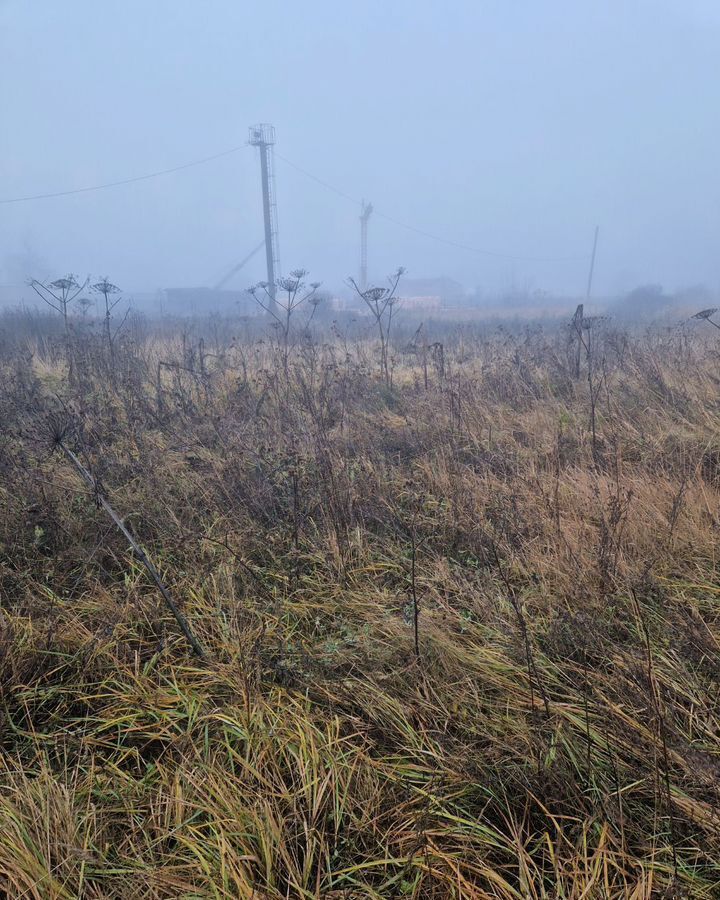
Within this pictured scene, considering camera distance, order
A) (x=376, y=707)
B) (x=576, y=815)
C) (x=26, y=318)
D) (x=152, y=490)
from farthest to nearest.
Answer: (x=26, y=318)
(x=152, y=490)
(x=376, y=707)
(x=576, y=815)

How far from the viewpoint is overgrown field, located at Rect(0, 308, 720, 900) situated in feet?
4.37

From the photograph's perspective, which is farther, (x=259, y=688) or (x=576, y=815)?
(x=259, y=688)

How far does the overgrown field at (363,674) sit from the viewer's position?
1333 mm

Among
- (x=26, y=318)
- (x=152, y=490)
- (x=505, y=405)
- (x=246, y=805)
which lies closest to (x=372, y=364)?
(x=505, y=405)

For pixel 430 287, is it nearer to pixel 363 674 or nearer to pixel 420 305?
pixel 420 305

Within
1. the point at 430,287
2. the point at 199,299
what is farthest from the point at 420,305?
the point at 430,287

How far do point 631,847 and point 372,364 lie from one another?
768 centimetres

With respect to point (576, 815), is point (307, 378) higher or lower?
higher

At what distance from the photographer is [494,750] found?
160cm

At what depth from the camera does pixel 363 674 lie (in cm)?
198

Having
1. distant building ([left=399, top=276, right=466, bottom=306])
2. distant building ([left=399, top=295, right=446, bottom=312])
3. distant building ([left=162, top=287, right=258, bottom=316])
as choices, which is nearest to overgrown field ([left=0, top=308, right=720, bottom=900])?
distant building ([left=399, top=295, right=446, bottom=312])

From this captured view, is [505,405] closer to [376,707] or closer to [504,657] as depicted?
[504,657]

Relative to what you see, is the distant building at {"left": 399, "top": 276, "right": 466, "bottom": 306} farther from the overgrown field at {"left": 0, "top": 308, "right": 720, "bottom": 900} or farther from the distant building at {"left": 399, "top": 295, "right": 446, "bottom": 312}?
the overgrown field at {"left": 0, "top": 308, "right": 720, "bottom": 900}

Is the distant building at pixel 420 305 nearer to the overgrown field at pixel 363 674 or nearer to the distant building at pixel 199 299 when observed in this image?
the distant building at pixel 199 299
